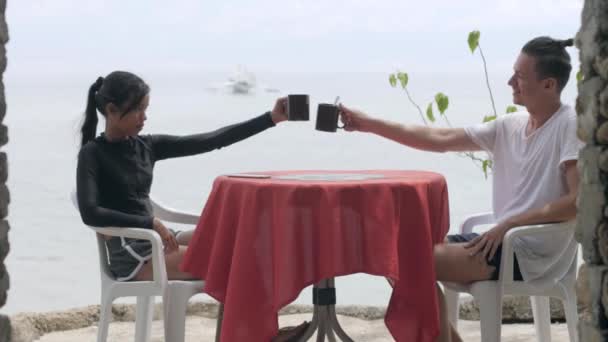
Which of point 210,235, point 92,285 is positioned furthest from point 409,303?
point 92,285

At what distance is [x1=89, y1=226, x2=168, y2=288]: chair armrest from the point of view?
12.7 feet

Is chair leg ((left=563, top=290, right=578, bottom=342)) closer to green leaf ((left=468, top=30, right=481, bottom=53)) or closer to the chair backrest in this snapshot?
the chair backrest

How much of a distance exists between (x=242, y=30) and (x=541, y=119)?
53.7ft

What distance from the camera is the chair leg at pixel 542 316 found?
4.34m

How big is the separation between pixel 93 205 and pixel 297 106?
939 mm

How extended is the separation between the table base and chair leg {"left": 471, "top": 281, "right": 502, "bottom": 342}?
557 mm

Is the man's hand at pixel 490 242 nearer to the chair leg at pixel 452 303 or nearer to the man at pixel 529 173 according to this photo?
the man at pixel 529 173

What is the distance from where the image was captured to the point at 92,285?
31.6 ft

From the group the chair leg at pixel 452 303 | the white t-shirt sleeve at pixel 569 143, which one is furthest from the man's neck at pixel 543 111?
the chair leg at pixel 452 303

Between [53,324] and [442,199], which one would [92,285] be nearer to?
[53,324]

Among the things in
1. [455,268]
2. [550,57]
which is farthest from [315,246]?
[550,57]

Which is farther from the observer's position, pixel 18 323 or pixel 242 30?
pixel 242 30

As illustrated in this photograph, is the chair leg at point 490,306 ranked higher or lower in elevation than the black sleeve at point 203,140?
lower

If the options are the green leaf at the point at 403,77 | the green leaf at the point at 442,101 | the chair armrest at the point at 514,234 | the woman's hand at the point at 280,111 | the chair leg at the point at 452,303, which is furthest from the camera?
the green leaf at the point at 403,77
